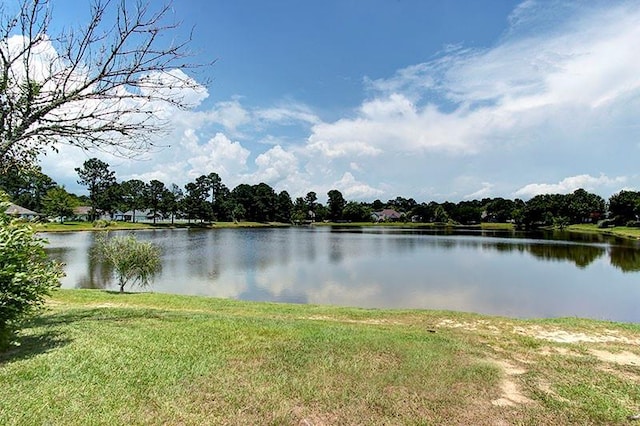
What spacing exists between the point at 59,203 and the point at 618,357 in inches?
3426

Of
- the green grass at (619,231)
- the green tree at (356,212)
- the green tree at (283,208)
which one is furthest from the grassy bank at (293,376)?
the green tree at (356,212)

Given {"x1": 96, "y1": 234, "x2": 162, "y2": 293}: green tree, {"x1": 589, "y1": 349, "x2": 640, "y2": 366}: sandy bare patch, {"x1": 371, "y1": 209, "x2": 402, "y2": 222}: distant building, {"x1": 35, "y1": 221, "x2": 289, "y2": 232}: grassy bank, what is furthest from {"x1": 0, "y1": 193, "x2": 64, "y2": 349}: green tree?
{"x1": 371, "y1": 209, "x2": 402, "y2": 222}: distant building

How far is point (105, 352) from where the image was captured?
5.53 meters

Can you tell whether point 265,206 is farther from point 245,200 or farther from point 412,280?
point 412,280

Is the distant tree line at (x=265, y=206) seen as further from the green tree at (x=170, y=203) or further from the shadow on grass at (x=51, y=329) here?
the shadow on grass at (x=51, y=329)

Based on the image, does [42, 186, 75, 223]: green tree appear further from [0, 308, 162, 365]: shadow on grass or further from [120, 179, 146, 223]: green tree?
[0, 308, 162, 365]: shadow on grass

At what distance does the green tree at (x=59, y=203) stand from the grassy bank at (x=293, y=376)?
78744 mm

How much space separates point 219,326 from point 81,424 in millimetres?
3829

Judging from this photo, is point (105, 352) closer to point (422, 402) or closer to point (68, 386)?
point (68, 386)

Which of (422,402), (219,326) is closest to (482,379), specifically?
(422,402)

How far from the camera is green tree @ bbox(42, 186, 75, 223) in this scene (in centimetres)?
7225

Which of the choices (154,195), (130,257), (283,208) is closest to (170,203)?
(154,195)

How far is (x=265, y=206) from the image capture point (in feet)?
359

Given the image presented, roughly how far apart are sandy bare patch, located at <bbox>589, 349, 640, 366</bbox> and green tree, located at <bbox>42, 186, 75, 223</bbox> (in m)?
83.7
